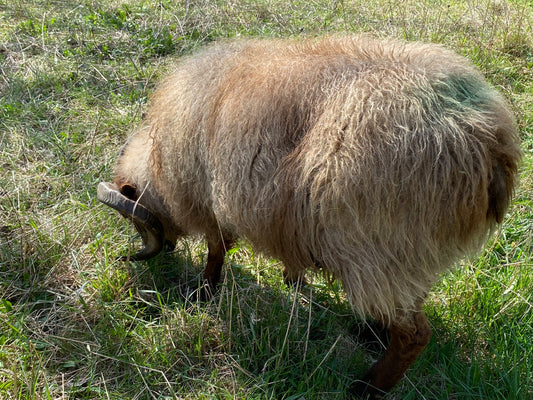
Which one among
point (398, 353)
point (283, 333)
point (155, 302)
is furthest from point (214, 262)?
point (398, 353)

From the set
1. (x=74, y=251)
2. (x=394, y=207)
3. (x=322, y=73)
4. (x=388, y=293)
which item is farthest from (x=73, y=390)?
Answer: (x=322, y=73)

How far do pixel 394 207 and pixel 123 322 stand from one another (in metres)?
1.80

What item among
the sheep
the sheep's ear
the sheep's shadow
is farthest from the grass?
the sheep

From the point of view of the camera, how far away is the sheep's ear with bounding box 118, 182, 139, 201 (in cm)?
322

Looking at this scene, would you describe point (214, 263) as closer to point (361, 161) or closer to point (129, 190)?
point (129, 190)

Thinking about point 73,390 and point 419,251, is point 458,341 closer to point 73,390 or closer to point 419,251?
point 419,251

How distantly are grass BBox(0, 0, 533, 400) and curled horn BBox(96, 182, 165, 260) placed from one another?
5.1 inches

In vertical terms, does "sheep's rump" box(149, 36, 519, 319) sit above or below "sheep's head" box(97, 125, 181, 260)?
above

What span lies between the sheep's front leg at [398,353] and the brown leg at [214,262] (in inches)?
45.4

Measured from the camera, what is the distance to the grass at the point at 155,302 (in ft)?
8.79

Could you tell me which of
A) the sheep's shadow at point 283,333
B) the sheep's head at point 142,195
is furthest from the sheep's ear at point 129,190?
the sheep's shadow at point 283,333

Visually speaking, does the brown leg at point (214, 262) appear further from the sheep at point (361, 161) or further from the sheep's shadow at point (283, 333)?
the sheep at point (361, 161)

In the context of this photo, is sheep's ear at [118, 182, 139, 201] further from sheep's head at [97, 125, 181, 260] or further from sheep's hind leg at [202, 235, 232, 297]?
sheep's hind leg at [202, 235, 232, 297]

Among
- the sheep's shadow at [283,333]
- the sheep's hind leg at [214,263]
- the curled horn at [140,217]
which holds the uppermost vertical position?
the curled horn at [140,217]
